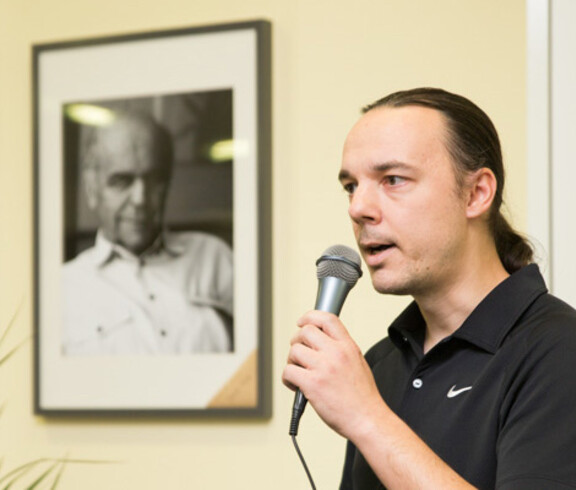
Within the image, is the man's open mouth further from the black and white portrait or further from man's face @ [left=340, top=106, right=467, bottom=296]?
the black and white portrait

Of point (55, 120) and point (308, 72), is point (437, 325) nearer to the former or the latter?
point (308, 72)

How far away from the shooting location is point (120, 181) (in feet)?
9.84

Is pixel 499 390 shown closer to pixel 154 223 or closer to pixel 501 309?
pixel 501 309

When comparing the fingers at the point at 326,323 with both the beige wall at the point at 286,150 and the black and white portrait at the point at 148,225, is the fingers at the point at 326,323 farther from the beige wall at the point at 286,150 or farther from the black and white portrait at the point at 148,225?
the black and white portrait at the point at 148,225

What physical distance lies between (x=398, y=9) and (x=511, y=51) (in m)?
0.31

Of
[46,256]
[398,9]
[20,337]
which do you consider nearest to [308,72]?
[398,9]

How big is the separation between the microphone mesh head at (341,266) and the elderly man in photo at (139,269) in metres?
1.27

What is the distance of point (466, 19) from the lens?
8.52 feet

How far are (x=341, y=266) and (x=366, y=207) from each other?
0.10 m

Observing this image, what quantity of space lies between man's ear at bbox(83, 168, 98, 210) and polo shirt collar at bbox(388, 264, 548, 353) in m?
1.64

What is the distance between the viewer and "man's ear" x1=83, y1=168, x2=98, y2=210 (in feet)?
9.94

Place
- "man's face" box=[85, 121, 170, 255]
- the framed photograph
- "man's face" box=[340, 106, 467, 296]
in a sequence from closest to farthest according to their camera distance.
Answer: "man's face" box=[340, 106, 467, 296], the framed photograph, "man's face" box=[85, 121, 170, 255]

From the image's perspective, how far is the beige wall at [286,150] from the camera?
2.58 meters

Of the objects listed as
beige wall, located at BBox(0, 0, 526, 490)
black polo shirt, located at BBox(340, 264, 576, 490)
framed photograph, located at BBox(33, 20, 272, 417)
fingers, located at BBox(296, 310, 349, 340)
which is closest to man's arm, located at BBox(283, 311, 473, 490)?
fingers, located at BBox(296, 310, 349, 340)
